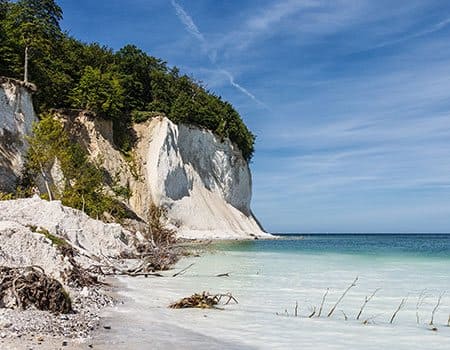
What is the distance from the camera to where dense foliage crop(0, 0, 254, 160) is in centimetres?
3672

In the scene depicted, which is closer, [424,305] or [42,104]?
[424,305]

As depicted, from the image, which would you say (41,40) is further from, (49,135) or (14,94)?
(49,135)

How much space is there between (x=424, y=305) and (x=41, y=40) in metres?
35.8

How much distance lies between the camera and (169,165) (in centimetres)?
4462

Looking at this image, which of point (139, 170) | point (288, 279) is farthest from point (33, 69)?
point (288, 279)

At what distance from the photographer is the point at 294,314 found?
30.5 ft

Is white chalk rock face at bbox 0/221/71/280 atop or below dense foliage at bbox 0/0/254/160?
below

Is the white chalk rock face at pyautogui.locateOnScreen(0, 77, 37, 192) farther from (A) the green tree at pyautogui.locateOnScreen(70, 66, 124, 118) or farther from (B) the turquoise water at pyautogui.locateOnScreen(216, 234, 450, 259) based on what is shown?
(B) the turquoise water at pyautogui.locateOnScreen(216, 234, 450, 259)

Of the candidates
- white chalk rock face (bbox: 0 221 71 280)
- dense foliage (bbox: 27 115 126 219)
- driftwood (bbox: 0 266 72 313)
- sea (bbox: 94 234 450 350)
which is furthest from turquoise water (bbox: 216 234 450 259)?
driftwood (bbox: 0 266 72 313)

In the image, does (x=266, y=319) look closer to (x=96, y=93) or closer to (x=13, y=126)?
(x=13, y=126)

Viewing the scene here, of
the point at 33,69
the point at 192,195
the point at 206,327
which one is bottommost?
the point at 206,327

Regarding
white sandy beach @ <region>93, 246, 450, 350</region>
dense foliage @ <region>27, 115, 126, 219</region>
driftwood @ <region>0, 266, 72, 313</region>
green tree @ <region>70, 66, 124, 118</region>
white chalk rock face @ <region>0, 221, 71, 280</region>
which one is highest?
green tree @ <region>70, 66, 124, 118</region>

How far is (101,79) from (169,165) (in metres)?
9.28

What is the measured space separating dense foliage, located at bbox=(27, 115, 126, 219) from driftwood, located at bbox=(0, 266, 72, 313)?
20404 mm
